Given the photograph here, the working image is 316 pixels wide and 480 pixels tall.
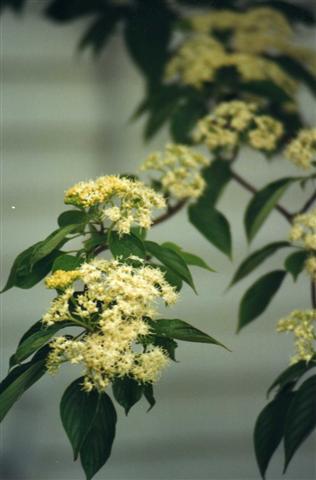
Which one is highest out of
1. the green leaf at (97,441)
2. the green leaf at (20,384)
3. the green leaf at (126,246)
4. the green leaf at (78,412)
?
the green leaf at (126,246)

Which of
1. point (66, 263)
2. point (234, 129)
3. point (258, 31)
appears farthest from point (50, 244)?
point (258, 31)

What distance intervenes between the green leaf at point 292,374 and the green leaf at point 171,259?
1.00 ft

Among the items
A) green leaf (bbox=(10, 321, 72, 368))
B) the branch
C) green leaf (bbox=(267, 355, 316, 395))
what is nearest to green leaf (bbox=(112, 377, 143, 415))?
green leaf (bbox=(10, 321, 72, 368))

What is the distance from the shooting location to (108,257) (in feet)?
4.09

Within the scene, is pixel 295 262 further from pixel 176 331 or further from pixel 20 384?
pixel 20 384

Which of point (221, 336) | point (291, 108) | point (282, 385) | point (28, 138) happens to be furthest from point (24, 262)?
point (291, 108)

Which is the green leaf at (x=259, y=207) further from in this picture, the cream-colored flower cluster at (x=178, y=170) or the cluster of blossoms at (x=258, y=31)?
the cluster of blossoms at (x=258, y=31)

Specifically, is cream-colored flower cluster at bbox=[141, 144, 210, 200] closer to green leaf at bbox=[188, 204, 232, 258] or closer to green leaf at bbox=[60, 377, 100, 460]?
green leaf at bbox=[188, 204, 232, 258]

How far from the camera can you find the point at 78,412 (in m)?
1.10

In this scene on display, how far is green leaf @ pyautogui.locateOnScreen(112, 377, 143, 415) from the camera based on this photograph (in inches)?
44.5

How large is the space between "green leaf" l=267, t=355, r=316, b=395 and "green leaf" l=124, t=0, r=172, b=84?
577 mm

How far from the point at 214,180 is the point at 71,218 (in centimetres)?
34

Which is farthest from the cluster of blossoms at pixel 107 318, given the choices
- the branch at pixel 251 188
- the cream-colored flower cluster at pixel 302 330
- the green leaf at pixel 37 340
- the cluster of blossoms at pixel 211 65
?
the cluster of blossoms at pixel 211 65

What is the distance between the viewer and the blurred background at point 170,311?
133 cm
